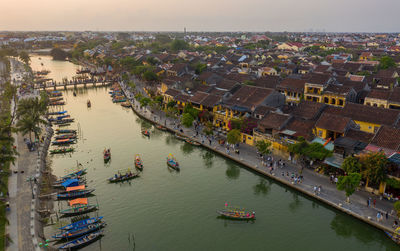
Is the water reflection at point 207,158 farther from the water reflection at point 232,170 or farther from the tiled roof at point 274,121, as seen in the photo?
the tiled roof at point 274,121

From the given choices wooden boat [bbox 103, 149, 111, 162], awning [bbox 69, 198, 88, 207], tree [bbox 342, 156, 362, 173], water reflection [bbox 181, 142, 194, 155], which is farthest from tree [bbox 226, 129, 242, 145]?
awning [bbox 69, 198, 88, 207]

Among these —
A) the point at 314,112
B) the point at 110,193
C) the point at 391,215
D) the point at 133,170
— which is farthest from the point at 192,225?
the point at 314,112

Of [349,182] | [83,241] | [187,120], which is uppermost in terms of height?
[187,120]

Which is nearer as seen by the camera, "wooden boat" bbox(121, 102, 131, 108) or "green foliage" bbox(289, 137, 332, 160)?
"green foliage" bbox(289, 137, 332, 160)

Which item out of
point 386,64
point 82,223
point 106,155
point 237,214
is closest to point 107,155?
point 106,155

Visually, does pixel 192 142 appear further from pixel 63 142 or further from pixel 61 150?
pixel 63 142

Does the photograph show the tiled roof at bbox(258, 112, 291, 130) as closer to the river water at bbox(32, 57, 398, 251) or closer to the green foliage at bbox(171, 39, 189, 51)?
the river water at bbox(32, 57, 398, 251)
